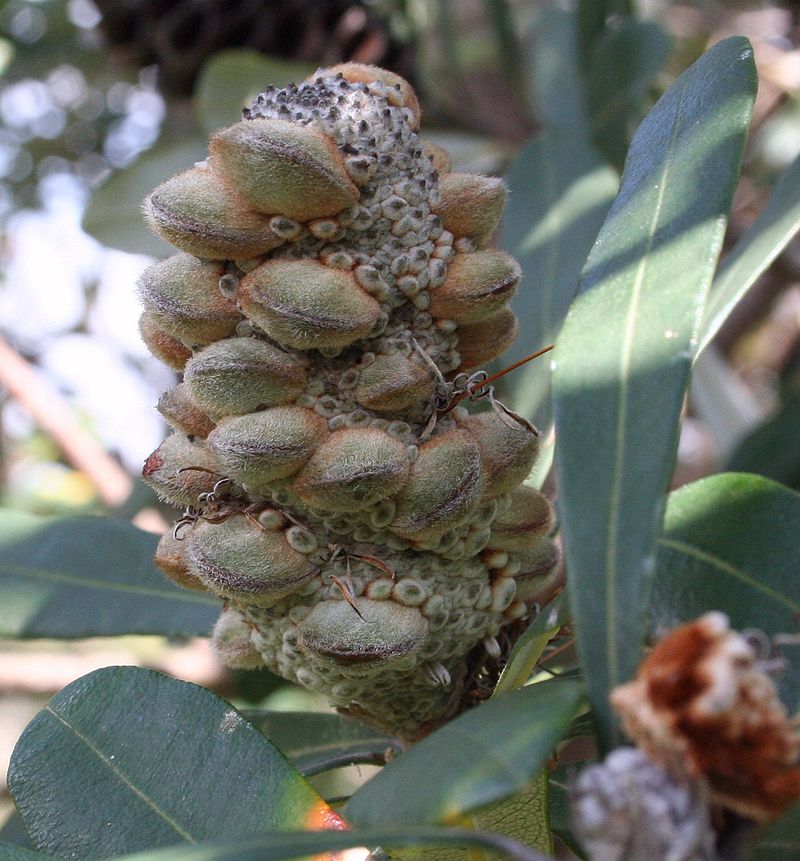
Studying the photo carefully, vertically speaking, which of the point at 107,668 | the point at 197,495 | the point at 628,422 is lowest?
the point at 107,668

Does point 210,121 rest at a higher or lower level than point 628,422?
lower

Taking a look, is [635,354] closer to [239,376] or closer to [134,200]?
[239,376]

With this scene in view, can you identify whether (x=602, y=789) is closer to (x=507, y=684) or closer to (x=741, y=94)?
(x=507, y=684)

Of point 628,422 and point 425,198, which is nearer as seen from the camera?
point 628,422

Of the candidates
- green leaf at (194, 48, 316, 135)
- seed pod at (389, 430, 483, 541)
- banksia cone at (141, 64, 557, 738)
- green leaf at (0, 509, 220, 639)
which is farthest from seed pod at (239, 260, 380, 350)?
green leaf at (194, 48, 316, 135)

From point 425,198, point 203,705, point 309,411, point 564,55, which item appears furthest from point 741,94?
point 564,55
